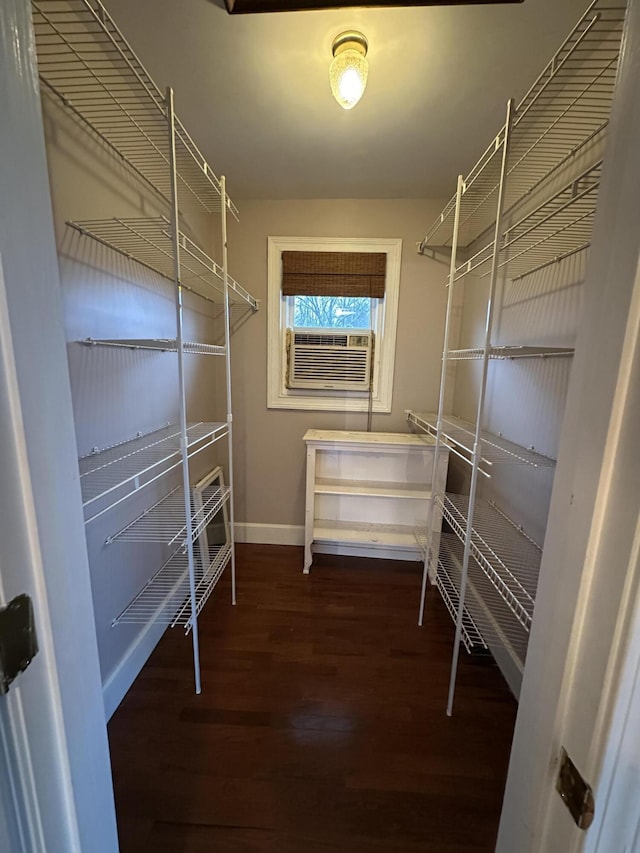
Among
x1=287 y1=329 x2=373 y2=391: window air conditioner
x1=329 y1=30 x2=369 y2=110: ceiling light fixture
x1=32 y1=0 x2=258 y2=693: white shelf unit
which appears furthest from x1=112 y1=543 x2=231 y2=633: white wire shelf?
x1=329 y1=30 x2=369 y2=110: ceiling light fixture

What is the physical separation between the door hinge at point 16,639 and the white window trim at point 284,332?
2186mm

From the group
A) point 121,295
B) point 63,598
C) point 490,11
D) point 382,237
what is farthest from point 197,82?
point 63,598

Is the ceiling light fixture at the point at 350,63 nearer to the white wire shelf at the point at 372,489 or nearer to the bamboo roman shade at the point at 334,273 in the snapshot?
the bamboo roman shade at the point at 334,273

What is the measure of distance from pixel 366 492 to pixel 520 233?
1.65 m

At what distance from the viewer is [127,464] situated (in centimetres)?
129

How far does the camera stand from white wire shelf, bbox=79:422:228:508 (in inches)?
42.8

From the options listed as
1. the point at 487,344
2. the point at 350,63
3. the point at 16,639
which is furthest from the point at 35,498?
the point at 350,63

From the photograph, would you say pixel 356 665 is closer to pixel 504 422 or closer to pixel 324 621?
pixel 324 621

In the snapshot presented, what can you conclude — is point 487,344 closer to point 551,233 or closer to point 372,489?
point 551,233

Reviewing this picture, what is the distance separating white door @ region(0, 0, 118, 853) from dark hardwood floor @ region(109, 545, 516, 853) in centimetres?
83

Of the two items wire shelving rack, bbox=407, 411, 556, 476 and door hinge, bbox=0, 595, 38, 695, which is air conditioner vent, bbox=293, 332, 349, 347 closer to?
wire shelving rack, bbox=407, 411, 556, 476

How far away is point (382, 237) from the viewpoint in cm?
235

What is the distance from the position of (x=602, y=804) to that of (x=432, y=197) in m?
2.71

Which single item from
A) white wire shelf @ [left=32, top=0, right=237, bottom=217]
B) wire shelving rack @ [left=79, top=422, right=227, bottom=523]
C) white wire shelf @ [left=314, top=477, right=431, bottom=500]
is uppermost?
white wire shelf @ [left=32, top=0, right=237, bottom=217]
